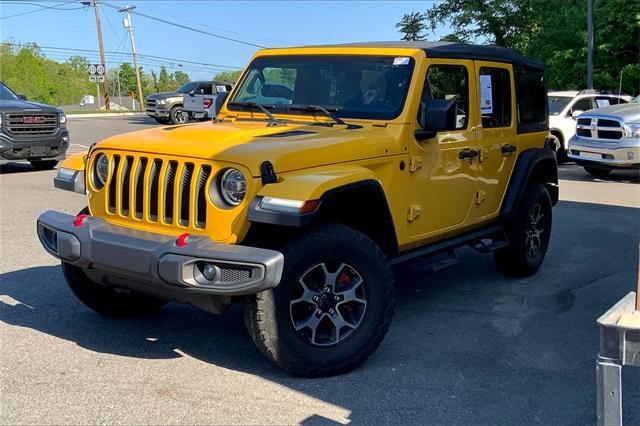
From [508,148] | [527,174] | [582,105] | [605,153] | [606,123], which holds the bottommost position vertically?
[605,153]

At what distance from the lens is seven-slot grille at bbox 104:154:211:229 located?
151 inches

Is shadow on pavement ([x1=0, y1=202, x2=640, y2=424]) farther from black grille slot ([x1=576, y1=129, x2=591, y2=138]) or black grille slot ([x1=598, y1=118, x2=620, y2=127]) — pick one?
black grille slot ([x1=576, y1=129, x2=591, y2=138])

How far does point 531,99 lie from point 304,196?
11.5ft

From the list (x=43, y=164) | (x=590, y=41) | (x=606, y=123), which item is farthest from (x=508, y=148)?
(x=590, y=41)

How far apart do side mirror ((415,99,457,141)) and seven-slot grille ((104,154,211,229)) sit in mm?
1605

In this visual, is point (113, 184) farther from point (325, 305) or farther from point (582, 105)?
point (582, 105)

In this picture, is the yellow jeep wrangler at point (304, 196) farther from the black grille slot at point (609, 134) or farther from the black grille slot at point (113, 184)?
the black grille slot at point (609, 134)

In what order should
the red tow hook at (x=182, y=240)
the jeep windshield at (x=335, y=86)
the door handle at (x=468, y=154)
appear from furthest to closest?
the door handle at (x=468, y=154) → the jeep windshield at (x=335, y=86) → the red tow hook at (x=182, y=240)

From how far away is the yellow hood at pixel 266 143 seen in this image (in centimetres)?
386

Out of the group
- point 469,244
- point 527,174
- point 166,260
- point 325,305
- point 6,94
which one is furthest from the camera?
point 6,94

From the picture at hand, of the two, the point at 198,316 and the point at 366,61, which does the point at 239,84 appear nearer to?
the point at 366,61

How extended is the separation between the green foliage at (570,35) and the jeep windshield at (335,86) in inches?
670

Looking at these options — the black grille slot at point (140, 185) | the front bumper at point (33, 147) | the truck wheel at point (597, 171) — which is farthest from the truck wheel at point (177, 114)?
the black grille slot at point (140, 185)

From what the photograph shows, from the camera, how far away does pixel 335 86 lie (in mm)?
5012
